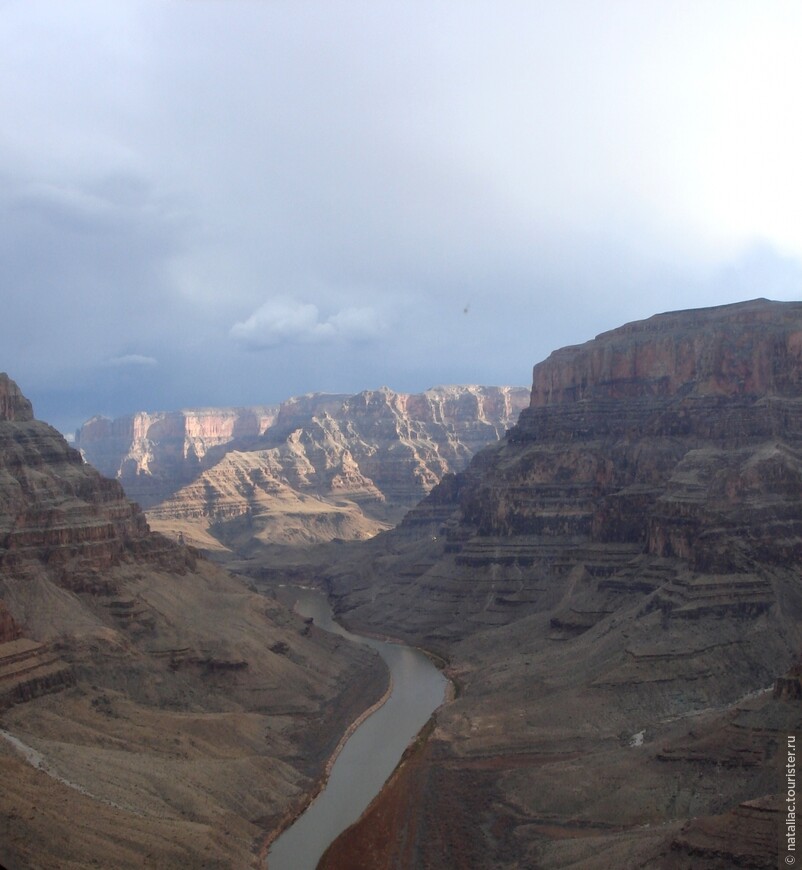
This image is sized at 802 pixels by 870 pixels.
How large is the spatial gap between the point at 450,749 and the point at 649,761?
21.0m

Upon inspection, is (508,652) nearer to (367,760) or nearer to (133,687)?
(367,760)

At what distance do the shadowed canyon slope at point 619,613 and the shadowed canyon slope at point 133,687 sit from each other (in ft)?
31.3

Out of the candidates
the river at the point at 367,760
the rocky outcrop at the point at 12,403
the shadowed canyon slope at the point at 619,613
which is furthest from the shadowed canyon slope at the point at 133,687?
the shadowed canyon slope at the point at 619,613

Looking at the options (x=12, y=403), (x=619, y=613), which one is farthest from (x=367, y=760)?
(x=12, y=403)

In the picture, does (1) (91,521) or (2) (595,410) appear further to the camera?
(2) (595,410)

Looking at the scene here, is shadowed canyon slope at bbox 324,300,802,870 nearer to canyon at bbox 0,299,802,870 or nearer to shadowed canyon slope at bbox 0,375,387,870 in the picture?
canyon at bbox 0,299,802,870

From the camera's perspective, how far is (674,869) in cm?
4897

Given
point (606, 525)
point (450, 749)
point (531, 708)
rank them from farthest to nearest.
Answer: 1. point (606, 525)
2. point (531, 708)
3. point (450, 749)

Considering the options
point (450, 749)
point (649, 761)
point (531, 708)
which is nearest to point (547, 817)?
point (649, 761)

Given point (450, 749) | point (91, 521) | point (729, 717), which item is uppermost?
point (91, 521)

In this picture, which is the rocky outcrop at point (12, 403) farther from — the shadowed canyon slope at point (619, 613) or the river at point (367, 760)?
the shadowed canyon slope at point (619, 613)

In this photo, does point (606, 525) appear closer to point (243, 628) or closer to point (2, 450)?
point (243, 628)

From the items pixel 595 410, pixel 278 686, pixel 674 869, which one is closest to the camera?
pixel 674 869

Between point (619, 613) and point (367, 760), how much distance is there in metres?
37.6
